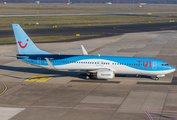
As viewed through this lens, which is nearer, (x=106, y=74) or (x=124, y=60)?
(x=106, y=74)

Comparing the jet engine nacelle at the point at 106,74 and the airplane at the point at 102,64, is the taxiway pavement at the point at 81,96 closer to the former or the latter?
the jet engine nacelle at the point at 106,74

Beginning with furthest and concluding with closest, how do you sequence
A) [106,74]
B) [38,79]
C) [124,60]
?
[38,79]
[124,60]
[106,74]

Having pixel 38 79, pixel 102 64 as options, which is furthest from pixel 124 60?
pixel 38 79

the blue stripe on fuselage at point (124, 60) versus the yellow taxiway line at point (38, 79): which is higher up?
the blue stripe on fuselage at point (124, 60)

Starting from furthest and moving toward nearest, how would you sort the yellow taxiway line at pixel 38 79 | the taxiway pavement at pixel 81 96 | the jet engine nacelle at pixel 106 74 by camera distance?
the yellow taxiway line at pixel 38 79 < the jet engine nacelle at pixel 106 74 < the taxiway pavement at pixel 81 96

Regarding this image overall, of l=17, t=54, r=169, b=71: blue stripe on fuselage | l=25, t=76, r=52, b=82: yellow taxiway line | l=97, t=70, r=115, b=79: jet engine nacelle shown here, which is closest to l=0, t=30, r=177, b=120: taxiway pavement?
l=25, t=76, r=52, b=82: yellow taxiway line

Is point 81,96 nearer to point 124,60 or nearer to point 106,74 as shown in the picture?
point 106,74

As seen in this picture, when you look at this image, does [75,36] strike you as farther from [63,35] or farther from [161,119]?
[161,119]

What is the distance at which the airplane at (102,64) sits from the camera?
43.7 metres

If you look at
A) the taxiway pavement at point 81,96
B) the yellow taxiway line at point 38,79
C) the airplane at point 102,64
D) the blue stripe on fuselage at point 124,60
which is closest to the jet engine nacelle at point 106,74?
the airplane at point 102,64

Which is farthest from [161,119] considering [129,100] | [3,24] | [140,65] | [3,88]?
[3,24]

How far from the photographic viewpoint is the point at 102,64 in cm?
4462

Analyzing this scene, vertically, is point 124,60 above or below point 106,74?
above

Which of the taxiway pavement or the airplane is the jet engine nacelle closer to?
the airplane
